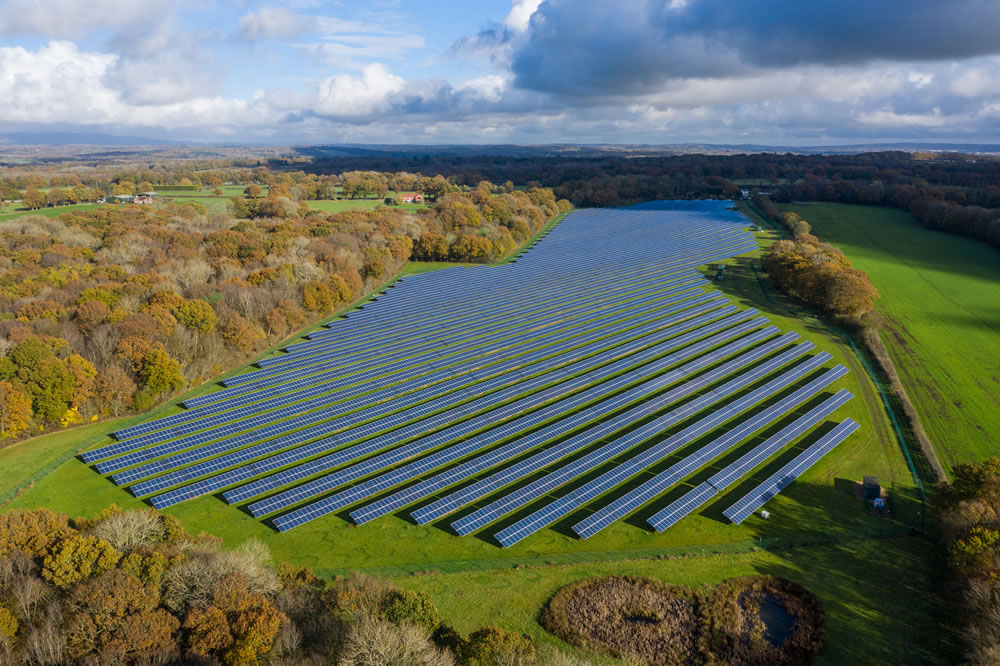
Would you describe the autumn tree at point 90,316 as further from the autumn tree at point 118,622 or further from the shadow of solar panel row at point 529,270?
the autumn tree at point 118,622

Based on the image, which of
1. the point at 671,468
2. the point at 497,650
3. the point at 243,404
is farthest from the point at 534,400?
the point at 497,650

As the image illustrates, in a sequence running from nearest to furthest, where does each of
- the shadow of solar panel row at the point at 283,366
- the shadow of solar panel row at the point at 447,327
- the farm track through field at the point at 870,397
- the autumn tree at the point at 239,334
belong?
the farm track through field at the point at 870,397 → the shadow of solar panel row at the point at 283,366 → the autumn tree at the point at 239,334 → the shadow of solar panel row at the point at 447,327

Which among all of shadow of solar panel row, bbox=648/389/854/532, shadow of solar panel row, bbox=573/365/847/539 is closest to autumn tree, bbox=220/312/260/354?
shadow of solar panel row, bbox=573/365/847/539

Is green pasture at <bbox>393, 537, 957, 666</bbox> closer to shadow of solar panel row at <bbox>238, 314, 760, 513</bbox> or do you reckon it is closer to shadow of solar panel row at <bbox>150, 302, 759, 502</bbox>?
shadow of solar panel row at <bbox>238, 314, 760, 513</bbox>

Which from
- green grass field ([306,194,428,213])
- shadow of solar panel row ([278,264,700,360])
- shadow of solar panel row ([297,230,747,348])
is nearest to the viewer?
shadow of solar panel row ([278,264,700,360])

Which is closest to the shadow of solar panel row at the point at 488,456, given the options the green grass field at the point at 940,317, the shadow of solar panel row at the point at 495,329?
the shadow of solar panel row at the point at 495,329
